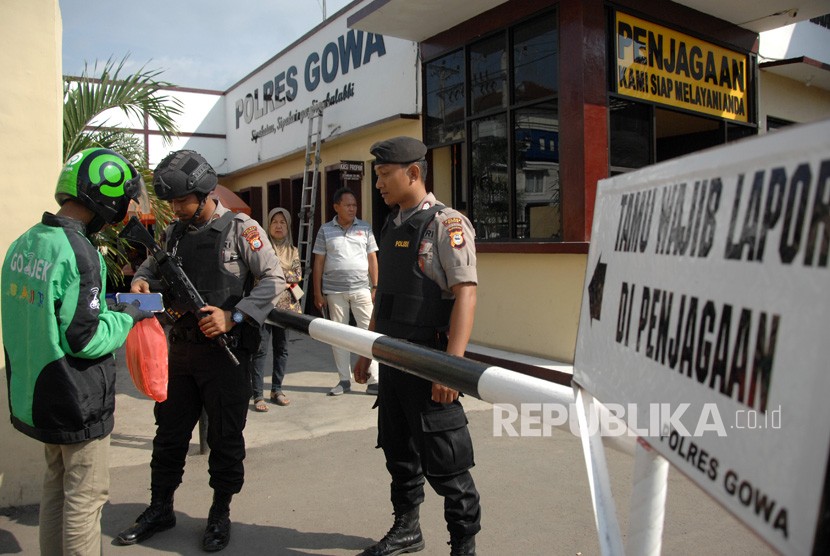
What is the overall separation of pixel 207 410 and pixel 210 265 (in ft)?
2.46

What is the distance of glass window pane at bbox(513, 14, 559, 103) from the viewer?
654cm

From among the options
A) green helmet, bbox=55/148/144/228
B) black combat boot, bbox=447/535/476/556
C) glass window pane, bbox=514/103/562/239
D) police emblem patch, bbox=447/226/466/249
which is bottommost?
black combat boot, bbox=447/535/476/556

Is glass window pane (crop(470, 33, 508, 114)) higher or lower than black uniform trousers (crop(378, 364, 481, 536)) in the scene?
higher

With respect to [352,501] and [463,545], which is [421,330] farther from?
[352,501]

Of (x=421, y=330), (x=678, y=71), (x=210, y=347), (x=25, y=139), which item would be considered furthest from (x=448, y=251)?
(x=678, y=71)

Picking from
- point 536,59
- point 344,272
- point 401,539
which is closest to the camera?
point 401,539

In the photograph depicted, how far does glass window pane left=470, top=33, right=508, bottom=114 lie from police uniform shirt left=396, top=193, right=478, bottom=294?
4.86 metres

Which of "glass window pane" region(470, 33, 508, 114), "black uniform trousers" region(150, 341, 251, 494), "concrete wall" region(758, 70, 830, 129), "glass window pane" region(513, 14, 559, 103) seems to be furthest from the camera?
"concrete wall" region(758, 70, 830, 129)

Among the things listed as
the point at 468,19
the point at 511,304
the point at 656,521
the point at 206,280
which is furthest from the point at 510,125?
the point at 656,521

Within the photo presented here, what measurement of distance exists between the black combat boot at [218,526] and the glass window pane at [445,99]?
571 centimetres

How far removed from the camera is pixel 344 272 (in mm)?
6047

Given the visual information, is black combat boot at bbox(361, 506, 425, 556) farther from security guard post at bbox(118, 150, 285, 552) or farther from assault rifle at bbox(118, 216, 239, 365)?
assault rifle at bbox(118, 216, 239, 365)

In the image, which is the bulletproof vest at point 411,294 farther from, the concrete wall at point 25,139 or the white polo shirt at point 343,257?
the white polo shirt at point 343,257

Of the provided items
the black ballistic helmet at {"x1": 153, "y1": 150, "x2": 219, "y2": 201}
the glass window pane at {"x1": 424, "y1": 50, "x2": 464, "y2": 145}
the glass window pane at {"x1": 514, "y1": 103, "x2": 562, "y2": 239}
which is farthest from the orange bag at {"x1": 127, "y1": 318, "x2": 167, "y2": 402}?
the glass window pane at {"x1": 424, "y1": 50, "x2": 464, "y2": 145}
